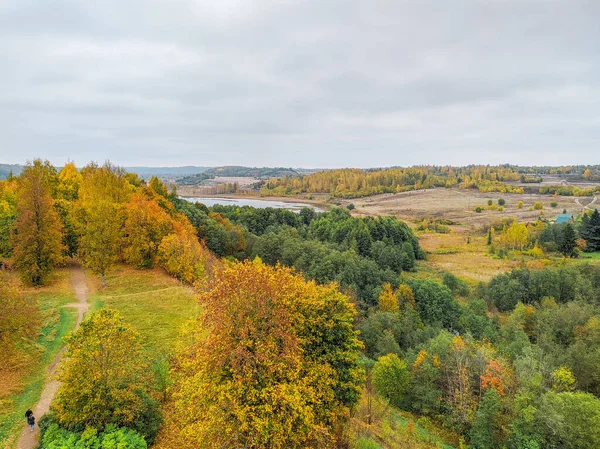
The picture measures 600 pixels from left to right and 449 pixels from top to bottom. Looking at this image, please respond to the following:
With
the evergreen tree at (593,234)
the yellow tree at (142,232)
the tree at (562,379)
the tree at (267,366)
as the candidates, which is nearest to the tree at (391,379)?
the tree at (267,366)

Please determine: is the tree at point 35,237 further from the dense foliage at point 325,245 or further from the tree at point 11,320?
the dense foliage at point 325,245

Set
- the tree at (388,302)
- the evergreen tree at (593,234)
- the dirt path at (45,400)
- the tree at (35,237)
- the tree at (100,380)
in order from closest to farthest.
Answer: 1. the tree at (100,380)
2. the dirt path at (45,400)
3. the tree at (35,237)
4. the tree at (388,302)
5. the evergreen tree at (593,234)

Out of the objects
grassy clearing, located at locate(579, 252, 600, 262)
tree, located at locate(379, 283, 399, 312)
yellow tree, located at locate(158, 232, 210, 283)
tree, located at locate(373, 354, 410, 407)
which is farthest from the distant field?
yellow tree, located at locate(158, 232, 210, 283)

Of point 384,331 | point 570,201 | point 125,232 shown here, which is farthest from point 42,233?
point 570,201

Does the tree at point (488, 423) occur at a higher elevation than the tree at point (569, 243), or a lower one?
lower

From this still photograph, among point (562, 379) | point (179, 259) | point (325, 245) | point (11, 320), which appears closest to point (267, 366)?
point (11, 320)

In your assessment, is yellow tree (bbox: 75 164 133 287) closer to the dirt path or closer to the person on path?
the dirt path

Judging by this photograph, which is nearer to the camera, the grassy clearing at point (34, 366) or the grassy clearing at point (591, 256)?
the grassy clearing at point (34, 366)
